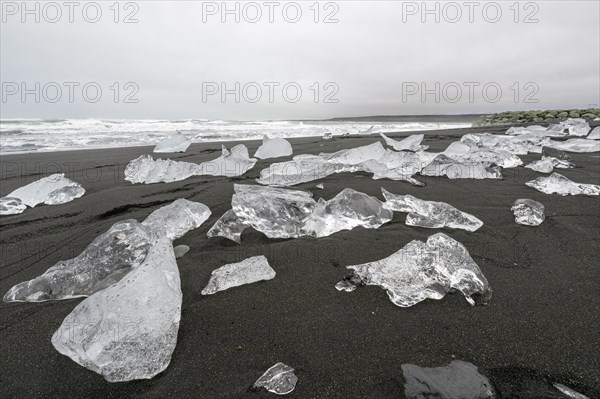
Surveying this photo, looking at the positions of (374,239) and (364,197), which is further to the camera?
(364,197)

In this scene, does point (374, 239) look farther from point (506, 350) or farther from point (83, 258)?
point (83, 258)

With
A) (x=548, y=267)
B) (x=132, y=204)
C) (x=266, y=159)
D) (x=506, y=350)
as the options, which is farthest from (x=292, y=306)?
(x=266, y=159)

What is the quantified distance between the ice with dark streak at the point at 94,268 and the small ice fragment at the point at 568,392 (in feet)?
5.81

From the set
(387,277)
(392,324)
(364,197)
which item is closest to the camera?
(392,324)

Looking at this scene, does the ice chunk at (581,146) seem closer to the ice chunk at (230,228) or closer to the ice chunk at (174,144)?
the ice chunk at (230,228)

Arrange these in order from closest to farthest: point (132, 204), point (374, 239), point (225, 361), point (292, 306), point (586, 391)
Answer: point (586, 391), point (225, 361), point (292, 306), point (374, 239), point (132, 204)

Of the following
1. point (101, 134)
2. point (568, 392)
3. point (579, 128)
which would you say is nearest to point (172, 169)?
point (568, 392)

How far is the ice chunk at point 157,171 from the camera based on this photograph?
11.8 feet

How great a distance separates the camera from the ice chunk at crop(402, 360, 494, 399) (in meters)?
0.93

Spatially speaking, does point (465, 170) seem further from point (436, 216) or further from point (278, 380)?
point (278, 380)

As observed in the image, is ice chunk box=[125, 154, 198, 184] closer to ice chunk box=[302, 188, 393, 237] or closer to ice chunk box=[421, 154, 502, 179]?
ice chunk box=[302, 188, 393, 237]

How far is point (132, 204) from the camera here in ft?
9.18

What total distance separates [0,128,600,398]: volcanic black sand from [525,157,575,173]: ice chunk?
1.65 m

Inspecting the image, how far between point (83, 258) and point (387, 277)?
1.62 m
